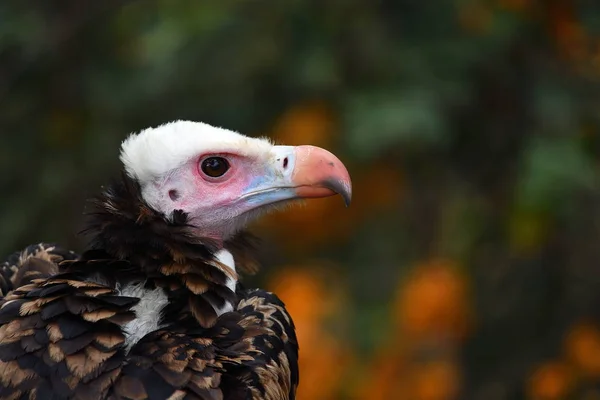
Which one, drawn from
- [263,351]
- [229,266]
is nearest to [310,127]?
[229,266]

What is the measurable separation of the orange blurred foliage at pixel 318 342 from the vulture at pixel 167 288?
2.01m

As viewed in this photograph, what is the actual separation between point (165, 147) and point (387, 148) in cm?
216

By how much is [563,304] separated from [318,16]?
2.69 metres

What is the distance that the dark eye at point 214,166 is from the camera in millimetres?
4191

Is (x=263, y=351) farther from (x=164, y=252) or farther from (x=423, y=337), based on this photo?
(x=423, y=337)

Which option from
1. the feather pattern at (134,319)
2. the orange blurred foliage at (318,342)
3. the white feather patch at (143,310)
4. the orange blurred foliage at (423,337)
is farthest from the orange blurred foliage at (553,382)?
the white feather patch at (143,310)

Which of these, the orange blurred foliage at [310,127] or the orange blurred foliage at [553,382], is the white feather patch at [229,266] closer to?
the orange blurred foliage at [310,127]

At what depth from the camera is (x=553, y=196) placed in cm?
577

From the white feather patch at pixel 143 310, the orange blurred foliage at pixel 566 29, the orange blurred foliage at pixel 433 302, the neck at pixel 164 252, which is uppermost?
the orange blurred foliage at pixel 566 29

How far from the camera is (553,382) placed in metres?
6.82

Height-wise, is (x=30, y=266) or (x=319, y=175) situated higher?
(x=319, y=175)

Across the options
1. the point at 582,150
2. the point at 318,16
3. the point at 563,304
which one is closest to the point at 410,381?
the point at 563,304

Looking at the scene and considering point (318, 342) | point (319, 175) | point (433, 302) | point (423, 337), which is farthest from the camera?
point (423, 337)

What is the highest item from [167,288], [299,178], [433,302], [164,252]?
[299,178]
